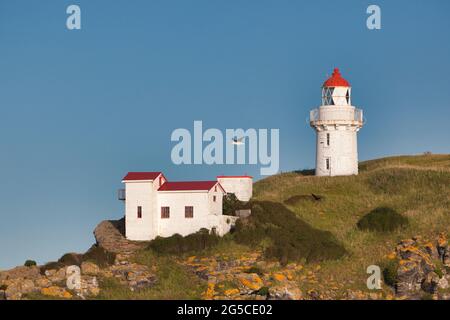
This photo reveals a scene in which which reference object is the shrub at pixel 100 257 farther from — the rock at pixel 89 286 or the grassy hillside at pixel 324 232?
the rock at pixel 89 286

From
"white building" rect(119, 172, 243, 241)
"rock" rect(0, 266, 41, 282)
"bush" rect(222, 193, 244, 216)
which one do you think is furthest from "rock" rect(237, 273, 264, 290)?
"rock" rect(0, 266, 41, 282)

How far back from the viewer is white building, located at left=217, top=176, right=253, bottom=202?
81875mm

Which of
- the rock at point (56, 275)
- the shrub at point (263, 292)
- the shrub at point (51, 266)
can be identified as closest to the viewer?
the shrub at point (263, 292)

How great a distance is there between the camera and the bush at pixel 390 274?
67.9m

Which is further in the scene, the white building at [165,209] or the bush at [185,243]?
the white building at [165,209]

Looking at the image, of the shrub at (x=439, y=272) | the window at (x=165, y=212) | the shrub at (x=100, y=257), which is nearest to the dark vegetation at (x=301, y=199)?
the window at (x=165, y=212)

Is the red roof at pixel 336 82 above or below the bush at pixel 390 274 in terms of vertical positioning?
above

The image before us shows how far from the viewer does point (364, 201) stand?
81750 mm

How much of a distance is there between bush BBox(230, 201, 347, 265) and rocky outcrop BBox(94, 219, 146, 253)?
6.62m

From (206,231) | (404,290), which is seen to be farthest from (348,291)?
(206,231)

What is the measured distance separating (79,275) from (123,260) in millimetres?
4134

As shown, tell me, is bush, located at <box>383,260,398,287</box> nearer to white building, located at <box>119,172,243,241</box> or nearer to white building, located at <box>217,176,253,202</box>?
white building, located at <box>119,172,243,241</box>

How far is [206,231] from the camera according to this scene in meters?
73.2

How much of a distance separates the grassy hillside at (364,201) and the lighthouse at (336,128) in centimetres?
151
